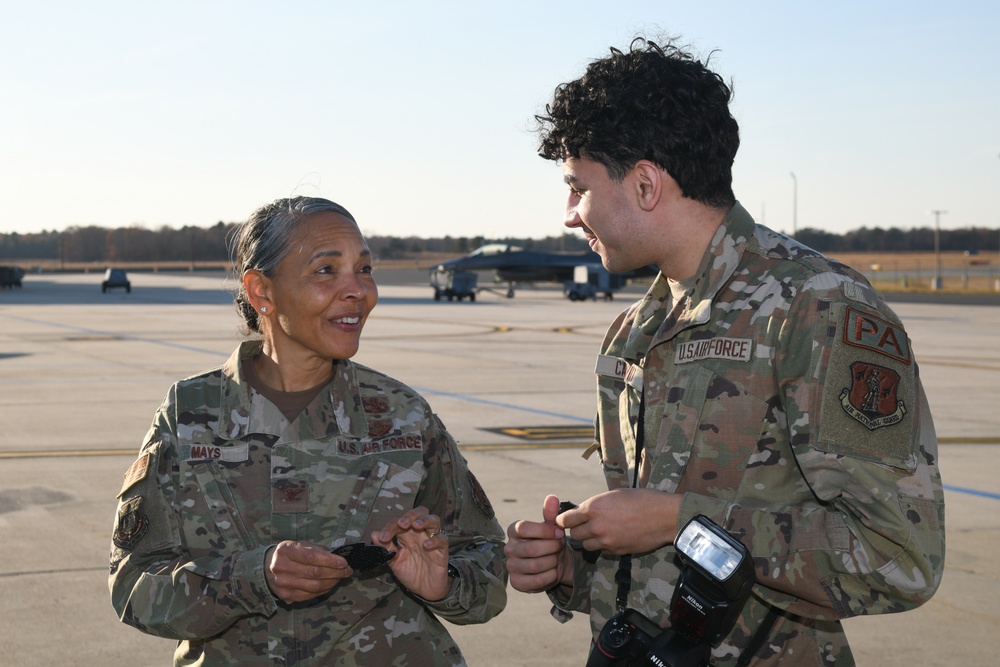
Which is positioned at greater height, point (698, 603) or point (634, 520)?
point (634, 520)

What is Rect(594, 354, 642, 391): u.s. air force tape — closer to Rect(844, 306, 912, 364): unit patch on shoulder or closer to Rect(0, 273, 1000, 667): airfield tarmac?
Rect(844, 306, 912, 364): unit patch on shoulder

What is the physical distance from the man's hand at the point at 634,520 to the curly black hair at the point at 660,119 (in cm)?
77

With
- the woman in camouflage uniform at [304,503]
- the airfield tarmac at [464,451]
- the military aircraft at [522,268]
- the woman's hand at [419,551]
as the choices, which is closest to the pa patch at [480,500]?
the woman in camouflage uniform at [304,503]

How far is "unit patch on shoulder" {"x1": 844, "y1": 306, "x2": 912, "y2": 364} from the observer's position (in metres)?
2.40

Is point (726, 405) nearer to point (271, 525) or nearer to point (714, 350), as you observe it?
point (714, 350)

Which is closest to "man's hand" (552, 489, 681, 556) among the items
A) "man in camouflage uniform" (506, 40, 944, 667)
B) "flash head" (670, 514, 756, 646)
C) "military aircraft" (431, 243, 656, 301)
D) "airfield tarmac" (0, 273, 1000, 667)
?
"man in camouflage uniform" (506, 40, 944, 667)

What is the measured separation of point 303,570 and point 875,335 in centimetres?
148

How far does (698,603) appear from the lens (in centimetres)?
229

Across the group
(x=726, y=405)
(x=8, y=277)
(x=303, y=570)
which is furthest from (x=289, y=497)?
(x=8, y=277)

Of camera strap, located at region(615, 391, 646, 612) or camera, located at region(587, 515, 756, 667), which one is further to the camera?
camera strap, located at region(615, 391, 646, 612)

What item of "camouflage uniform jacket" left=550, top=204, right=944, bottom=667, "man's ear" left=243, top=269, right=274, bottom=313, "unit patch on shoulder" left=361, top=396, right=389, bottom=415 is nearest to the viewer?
"camouflage uniform jacket" left=550, top=204, right=944, bottom=667

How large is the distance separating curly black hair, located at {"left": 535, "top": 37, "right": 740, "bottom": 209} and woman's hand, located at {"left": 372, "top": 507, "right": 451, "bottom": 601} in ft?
3.32

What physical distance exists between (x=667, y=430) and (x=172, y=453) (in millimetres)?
1401

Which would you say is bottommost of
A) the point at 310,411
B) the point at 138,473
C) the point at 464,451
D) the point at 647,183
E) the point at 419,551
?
the point at 464,451
